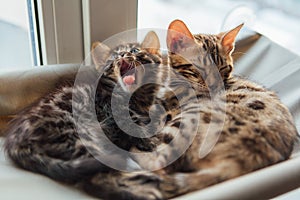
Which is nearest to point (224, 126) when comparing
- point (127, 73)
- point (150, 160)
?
point (150, 160)

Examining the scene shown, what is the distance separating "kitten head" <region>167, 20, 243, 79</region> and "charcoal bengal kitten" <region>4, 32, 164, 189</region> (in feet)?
0.18

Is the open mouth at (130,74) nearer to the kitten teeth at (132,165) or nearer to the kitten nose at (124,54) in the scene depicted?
the kitten nose at (124,54)

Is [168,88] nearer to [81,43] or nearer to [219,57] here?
[219,57]

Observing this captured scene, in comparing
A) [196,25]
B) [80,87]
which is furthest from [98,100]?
[196,25]

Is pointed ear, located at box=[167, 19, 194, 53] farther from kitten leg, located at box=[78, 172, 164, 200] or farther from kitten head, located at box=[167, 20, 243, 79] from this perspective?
kitten leg, located at box=[78, 172, 164, 200]

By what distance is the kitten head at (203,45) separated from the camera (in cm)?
88

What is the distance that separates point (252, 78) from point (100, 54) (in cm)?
48

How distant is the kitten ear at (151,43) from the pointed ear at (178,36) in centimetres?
6

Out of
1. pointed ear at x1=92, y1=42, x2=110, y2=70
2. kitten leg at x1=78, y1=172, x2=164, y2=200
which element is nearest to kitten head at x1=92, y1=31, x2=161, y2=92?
pointed ear at x1=92, y1=42, x2=110, y2=70

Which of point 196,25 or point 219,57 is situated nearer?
point 219,57

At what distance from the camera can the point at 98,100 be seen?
0.89 metres

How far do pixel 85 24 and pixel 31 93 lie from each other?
0.32m

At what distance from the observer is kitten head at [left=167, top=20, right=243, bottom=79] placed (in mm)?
880

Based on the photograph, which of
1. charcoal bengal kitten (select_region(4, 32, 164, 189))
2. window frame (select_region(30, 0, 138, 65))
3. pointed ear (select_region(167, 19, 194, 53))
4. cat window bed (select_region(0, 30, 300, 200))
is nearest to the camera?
cat window bed (select_region(0, 30, 300, 200))
